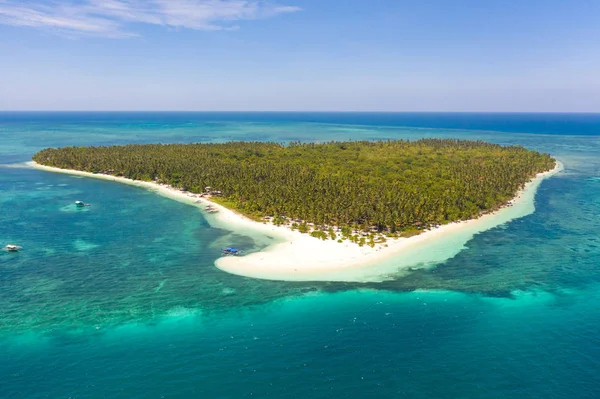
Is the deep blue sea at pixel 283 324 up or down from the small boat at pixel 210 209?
down

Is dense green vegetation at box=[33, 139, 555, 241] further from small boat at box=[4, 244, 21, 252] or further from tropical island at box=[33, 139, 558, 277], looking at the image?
small boat at box=[4, 244, 21, 252]

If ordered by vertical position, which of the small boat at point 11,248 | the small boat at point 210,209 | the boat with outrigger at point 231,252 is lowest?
the small boat at point 11,248

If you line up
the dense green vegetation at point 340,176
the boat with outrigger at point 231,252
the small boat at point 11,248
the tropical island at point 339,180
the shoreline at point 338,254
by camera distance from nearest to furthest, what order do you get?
the shoreline at point 338,254 < the boat with outrigger at point 231,252 < the small boat at point 11,248 < the tropical island at point 339,180 < the dense green vegetation at point 340,176

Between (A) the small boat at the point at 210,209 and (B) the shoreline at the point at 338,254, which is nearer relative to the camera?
(B) the shoreline at the point at 338,254

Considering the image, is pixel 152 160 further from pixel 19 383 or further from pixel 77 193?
pixel 19 383

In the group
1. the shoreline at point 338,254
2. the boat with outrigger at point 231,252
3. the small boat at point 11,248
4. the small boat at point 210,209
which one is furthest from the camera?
the small boat at point 210,209

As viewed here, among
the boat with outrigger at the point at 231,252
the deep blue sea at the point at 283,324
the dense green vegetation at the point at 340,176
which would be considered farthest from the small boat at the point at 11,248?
the dense green vegetation at the point at 340,176

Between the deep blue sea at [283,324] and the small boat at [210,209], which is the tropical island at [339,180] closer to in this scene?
the small boat at [210,209]
